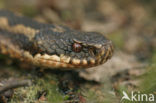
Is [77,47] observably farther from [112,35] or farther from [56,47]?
[112,35]

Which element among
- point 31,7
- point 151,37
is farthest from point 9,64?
point 151,37

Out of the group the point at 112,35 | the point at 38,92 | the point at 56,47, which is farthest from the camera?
the point at 112,35

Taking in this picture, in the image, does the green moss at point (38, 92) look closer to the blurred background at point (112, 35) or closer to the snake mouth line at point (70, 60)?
the blurred background at point (112, 35)

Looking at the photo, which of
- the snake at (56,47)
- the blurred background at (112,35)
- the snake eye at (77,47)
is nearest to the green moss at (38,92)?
the blurred background at (112,35)

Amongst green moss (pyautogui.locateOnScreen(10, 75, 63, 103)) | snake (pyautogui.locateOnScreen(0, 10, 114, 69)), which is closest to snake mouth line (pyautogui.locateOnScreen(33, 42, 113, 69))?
snake (pyautogui.locateOnScreen(0, 10, 114, 69))

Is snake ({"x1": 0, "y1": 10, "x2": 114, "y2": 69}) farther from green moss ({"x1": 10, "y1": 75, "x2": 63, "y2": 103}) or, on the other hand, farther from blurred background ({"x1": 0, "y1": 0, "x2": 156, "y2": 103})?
blurred background ({"x1": 0, "y1": 0, "x2": 156, "y2": 103})

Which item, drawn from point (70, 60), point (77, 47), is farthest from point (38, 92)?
point (77, 47)
